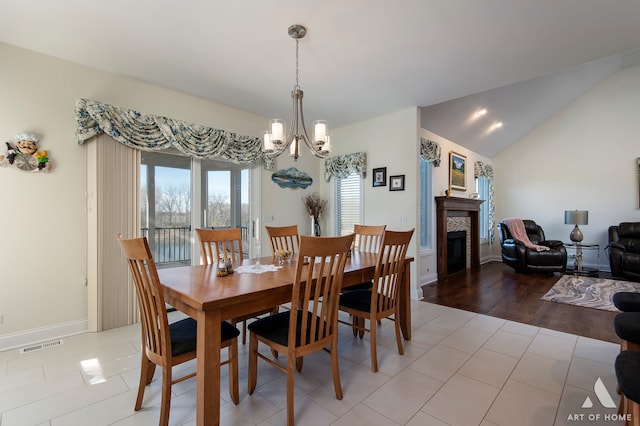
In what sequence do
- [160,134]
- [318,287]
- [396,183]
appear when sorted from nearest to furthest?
[318,287], [160,134], [396,183]

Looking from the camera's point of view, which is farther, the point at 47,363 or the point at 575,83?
the point at 575,83

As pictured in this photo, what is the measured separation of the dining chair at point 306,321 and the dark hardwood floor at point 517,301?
257 centimetres

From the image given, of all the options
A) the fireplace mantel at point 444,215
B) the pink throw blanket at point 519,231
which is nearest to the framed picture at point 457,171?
the fireplace mantel at point 444,215

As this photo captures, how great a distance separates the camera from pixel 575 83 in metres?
5.43

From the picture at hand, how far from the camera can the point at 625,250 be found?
502 centimetres

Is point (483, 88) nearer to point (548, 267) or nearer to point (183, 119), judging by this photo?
point (183, 119)

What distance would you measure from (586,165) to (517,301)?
173 inches

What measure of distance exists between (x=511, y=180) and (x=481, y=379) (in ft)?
21.7

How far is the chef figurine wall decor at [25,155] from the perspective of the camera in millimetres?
2518

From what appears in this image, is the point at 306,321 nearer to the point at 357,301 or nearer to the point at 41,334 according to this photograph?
the point at 357,301

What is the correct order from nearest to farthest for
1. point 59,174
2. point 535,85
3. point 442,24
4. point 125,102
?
1. point 442,24
2. point 59,174
3. point 125,102
4. point 535,85

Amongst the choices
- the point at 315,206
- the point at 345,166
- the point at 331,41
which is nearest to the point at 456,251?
the point at 345,166

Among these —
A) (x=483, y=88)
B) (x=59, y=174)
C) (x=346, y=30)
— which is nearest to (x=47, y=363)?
(x=59, y=174)

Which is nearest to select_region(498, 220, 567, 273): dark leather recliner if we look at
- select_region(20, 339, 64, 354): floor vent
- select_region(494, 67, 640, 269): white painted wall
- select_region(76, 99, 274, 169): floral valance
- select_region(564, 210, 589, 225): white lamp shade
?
select_region(564, 210, 589, 225): white lamp shade
